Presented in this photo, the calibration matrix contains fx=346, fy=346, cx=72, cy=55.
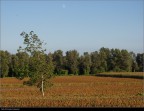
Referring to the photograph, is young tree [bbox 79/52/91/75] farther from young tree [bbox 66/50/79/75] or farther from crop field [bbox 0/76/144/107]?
crop field [bbox 0/76/144/107]

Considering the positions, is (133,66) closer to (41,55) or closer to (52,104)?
(41,55)

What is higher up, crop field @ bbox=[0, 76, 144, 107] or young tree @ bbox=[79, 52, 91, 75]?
young tree @ bbox=[79, 52, 91, 75]

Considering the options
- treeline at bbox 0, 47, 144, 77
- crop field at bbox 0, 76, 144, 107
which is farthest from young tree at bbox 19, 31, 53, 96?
treeline at bbox 0, 47, 144, 77

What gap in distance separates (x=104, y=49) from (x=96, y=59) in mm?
25828

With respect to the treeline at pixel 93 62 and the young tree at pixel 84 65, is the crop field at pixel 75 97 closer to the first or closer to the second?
the treeline at pixel 93 62

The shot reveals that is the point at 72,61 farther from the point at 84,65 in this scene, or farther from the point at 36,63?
the point at 36,63

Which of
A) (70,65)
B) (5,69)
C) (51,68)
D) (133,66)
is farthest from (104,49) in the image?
(51,68)

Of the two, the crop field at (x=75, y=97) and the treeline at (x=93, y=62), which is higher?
the treeline at (x=93, y=62)

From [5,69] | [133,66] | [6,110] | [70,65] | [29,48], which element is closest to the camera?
[6,110]

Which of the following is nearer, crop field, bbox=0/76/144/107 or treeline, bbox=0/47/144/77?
crop field, bbox=0/76/144/107

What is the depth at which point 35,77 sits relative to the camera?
3186cm

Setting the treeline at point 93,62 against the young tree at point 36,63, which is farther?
the treeline at point 93,62

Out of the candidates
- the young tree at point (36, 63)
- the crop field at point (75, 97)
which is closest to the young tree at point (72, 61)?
the crop field at point (75, 97)

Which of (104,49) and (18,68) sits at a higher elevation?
(104,49)
